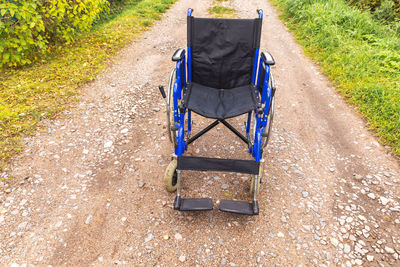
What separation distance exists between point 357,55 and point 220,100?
4082mm

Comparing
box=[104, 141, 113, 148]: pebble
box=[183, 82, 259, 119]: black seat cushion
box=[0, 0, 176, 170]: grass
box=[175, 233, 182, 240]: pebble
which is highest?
box=[183, 82, 259, 119]: black seat cushion

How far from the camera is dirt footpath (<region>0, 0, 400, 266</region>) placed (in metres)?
2.33

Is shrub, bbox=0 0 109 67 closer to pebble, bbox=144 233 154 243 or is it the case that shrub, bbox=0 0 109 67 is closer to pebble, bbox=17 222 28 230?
pebble, bbox=17 222 28 230

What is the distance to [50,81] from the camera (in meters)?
4.74

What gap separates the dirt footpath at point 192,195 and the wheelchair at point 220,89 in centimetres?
27

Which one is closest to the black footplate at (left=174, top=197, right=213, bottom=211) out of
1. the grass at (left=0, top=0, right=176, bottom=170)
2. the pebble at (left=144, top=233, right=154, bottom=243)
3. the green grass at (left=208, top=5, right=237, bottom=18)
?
the pebble at (left=144, top=233, right=154, bottom=243)

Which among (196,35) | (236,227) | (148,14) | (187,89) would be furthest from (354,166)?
(148,14)

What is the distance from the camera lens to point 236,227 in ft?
8.35

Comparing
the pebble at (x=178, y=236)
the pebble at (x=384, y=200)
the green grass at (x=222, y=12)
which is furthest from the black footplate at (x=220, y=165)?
the green grass at (x=222, y=12)

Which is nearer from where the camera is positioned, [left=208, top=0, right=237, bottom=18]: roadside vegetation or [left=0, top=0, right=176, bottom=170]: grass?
[left=0, top=0, right=176, bottom=170]: grass

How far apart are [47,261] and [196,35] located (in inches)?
110

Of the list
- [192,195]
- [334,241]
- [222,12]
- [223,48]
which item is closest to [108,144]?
[192,195]

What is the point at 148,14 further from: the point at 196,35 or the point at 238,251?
the point at 238,251

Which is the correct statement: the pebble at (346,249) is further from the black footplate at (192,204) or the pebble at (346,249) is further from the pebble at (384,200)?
the black footplate at (192,204)
